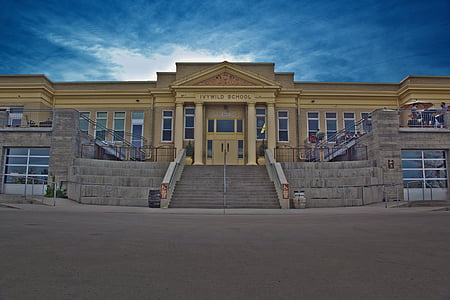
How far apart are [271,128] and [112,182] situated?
49.4 feet

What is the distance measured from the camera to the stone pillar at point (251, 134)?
2888 cm

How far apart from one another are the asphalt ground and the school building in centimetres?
978

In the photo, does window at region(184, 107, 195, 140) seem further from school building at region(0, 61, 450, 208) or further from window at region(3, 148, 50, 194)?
window at region(3, 148, 50, 194)

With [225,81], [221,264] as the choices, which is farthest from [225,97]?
[221,264]

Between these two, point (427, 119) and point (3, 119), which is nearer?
point (3, 119)

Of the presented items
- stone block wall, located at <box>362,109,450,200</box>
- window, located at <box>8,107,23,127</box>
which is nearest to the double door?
stone block wall, located at <box>362,109,450,200</box>

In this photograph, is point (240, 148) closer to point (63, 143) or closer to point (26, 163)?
point (63, 143)

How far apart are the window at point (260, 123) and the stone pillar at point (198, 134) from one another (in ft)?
15.8

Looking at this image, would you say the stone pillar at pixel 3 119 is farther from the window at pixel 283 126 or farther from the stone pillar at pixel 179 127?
the window at pixel 283 126

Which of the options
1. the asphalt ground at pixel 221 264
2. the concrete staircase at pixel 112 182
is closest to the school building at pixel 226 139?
the concrete staircase at pixel 112 182

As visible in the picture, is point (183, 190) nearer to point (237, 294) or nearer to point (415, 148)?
point (415, 148)

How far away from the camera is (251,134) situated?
29.3 metres

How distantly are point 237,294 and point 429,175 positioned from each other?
20.3 meters

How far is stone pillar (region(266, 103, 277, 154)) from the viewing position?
96.6 feet
